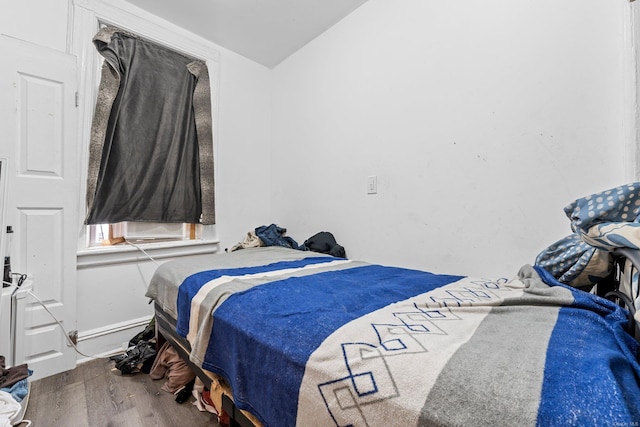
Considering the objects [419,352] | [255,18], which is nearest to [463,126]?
[419,352]

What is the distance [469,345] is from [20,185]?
2342mm

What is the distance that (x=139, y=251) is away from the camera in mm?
2104

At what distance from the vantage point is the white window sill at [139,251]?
1.88 metres

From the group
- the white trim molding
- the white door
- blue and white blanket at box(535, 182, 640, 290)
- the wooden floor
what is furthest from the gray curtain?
the white trim molding

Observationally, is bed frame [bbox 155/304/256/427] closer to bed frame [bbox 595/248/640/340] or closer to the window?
the window

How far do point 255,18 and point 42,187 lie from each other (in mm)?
1938

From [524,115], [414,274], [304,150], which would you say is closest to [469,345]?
[414,274]

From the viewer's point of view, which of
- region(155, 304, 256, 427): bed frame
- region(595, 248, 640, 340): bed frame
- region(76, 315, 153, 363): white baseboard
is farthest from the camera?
region(76, 315, 153, 363): white baseboard

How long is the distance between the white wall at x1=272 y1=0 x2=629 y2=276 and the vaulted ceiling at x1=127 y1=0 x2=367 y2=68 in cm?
14

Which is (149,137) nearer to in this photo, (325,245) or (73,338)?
(73,338)

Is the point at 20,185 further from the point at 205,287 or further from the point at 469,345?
the point at 469,345

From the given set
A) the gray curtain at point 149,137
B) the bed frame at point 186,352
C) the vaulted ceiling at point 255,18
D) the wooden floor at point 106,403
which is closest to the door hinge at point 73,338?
the wooden floor at point 106,403

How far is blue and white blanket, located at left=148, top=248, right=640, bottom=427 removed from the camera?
0.46 metres

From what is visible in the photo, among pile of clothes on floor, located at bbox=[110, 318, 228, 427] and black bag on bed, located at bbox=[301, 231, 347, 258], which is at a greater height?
black bag on bed, located at bbox=[301, 231, 347, 258]
